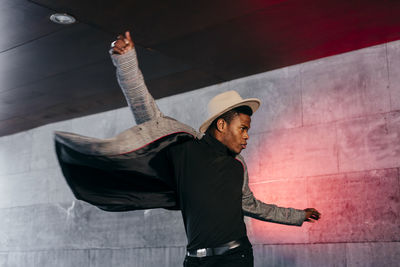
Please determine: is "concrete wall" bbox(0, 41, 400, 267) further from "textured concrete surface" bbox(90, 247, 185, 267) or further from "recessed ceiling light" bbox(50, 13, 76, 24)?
"recessed ceiling light" bbox(50, 13, 76, 24)

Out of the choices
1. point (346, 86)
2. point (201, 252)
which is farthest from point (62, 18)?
point (346, 86)

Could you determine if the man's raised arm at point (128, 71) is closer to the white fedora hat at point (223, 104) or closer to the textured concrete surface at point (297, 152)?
the white fedora hat at point (223, 104)

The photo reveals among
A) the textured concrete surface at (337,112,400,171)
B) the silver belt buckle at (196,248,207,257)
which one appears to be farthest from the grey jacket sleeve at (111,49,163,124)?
the textured concrete surface at (337,112,400,171)

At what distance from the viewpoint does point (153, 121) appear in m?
2.84

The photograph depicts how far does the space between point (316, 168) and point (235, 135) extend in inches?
104

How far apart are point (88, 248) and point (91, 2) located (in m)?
4.39

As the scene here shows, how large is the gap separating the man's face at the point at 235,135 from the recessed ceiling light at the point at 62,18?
2134 millimetres

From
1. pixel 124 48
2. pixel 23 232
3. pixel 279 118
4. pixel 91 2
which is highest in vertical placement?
pixel 91 2

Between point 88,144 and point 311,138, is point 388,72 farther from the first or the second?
point 88,144

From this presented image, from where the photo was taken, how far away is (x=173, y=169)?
310 cm

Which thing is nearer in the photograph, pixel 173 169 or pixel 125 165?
pixel 125 165

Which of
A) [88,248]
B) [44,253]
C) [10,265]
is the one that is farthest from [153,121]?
[10,265]

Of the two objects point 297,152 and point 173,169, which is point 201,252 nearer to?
point 173,169

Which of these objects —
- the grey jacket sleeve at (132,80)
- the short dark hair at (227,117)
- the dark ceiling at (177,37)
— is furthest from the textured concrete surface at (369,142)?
the grey jacket sleeve at (132,80)
